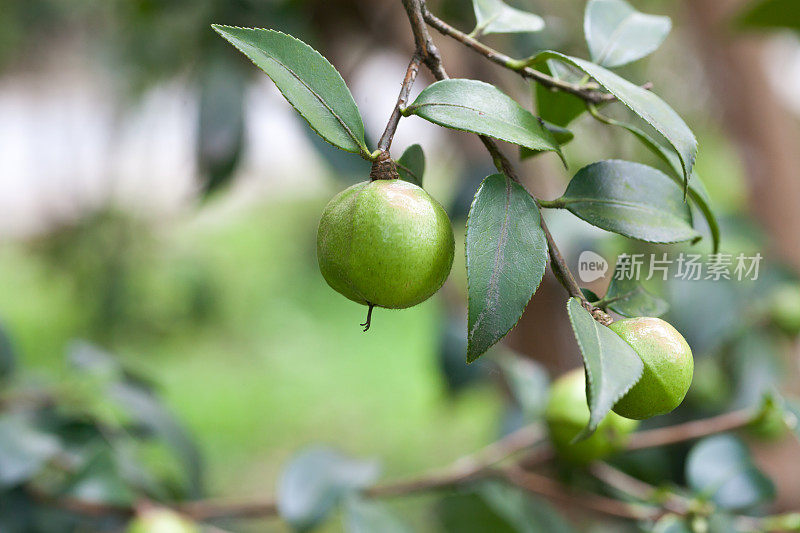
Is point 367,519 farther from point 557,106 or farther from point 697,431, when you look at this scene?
point 557,106

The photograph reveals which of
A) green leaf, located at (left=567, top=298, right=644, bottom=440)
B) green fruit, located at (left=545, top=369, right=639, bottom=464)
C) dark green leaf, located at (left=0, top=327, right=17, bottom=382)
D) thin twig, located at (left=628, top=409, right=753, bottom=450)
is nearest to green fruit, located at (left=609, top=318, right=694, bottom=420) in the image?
green leaf, located at (left=567, top=298, right=644, bottom=440)

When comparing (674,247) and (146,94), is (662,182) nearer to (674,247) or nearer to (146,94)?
(674,247)

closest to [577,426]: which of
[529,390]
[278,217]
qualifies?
[529,390]

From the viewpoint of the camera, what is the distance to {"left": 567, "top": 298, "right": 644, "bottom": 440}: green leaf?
0.91ft

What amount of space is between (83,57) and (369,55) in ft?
6.80

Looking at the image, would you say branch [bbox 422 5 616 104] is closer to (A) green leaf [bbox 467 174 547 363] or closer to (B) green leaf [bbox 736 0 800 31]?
(A) green leaf [bbox 467 174 547 363]

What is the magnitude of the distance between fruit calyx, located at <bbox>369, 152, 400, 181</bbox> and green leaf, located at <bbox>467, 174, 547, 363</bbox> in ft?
0.16

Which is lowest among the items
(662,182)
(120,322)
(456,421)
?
(456,421)

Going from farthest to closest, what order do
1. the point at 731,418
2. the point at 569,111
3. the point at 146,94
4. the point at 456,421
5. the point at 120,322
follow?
the point at 456,421, the point at 120,322, the point at 146,94, the point at 731,418, the point at 569,111

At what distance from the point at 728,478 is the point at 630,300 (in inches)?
16.3

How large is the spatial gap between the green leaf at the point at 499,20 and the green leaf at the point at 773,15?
668mm

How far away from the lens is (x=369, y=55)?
1.32 m

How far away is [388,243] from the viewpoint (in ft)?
1.05

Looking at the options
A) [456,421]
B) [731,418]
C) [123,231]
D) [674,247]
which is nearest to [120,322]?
[123,231]
